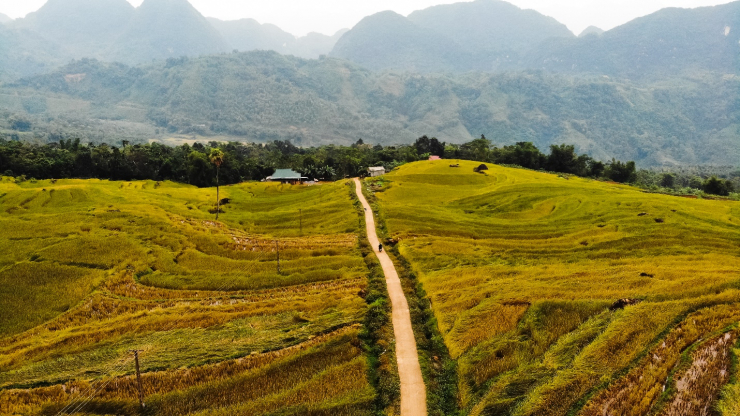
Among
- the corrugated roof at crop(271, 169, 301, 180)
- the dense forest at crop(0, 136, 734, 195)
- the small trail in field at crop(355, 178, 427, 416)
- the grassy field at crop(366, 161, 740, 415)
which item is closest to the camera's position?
the grassy field at crop(366, 161, 740, 415)

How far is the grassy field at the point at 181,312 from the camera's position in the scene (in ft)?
66.6

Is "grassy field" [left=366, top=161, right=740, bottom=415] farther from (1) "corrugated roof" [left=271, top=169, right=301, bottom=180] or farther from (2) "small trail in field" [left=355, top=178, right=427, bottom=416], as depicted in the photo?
(1) "corrugated roof" [left=271, top=169, right=301, bottom=180]

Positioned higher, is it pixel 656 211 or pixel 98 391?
pixel 656 211

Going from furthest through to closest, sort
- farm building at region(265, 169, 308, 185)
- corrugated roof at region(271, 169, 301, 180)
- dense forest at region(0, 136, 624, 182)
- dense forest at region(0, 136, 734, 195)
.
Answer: corrugated roof at region(271, 169, 301, 180), farm building at region(265, 169, 308, 185), dense forest at region(0, 136, 624, 182), dense forest at region(0, 136, 734, 195)

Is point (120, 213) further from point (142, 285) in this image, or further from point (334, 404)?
point (334, 404)

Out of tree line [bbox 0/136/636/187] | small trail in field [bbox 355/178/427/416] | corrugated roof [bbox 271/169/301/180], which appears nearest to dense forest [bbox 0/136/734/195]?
tree line [bbox 0/136/636/187]

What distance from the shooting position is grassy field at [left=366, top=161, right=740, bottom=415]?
1789 cm

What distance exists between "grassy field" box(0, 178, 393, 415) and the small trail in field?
174cm

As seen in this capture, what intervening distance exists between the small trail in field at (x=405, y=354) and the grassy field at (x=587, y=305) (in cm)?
206

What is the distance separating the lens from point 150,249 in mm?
44531

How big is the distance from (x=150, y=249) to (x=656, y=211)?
6393cm

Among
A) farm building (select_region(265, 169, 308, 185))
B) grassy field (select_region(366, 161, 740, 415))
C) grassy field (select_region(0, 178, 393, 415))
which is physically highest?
farm building (select_region(265, 169, 308, 185))

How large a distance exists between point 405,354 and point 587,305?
1183cm

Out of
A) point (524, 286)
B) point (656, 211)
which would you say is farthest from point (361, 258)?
point (656, 211)
